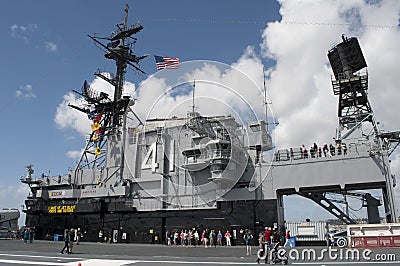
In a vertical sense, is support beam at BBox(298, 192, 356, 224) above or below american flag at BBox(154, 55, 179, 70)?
below

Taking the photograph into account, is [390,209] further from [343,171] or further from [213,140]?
[213,140]

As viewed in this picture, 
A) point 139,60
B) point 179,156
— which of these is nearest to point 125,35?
point 139,60

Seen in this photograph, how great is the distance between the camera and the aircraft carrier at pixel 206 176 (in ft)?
80.0

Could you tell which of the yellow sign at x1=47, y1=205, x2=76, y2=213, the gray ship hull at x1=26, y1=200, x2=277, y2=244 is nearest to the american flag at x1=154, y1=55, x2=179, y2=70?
the gray ship hull at x1=26, y1=200, x2=277, y2=244

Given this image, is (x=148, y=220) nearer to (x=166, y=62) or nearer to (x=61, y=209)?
(x=61, y=209)

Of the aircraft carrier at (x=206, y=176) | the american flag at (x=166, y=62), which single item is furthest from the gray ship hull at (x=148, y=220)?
the american flag at (x=166, y=62)

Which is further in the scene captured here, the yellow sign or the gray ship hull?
the yellow sign

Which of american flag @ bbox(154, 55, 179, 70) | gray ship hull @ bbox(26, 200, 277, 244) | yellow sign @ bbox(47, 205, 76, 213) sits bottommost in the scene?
gray ship hull @ bbox(26, 200, 277, 244)

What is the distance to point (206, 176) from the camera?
27.2 m

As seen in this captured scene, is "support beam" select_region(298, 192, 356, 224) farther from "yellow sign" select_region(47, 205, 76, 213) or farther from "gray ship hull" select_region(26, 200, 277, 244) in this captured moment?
"yellow sign" select_region(47, 205, 76, 213)

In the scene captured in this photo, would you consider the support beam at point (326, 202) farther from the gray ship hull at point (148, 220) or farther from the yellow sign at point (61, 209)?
the yellow sign at point (61, 209)

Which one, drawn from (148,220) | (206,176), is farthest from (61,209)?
(206,176)

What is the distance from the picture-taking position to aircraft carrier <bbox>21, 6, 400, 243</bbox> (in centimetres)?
2438

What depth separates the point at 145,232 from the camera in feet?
94.1
